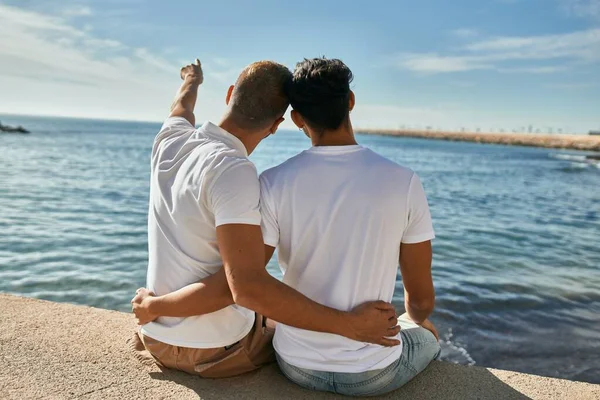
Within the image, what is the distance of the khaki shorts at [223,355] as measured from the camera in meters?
2.58

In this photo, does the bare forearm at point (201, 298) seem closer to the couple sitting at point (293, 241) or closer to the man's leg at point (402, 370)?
the couple sitting at point (293, 241)

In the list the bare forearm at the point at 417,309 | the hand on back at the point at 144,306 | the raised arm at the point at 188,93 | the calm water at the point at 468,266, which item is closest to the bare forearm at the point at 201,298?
the hand on back at the point at 144,306

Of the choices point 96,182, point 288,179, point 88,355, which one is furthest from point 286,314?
point 96,182

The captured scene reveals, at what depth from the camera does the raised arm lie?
298cm

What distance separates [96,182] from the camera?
17.8 meters

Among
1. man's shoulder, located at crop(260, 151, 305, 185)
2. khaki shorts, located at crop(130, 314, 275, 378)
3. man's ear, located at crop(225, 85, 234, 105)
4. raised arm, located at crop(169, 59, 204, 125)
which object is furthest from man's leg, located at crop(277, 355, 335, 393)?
raised arm, located at crop(169, 59, 204, 125)

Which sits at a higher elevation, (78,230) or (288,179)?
(288,179)

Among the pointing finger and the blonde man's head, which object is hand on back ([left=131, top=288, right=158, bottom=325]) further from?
the pointing finger

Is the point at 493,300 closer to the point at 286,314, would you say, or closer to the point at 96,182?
the point at 286,314

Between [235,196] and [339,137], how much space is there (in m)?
0.52

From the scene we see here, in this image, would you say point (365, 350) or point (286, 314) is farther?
point (365, 350)

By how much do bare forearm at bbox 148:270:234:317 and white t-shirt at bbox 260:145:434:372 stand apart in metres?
0.29

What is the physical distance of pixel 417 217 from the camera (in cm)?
226

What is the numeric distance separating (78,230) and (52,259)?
2.13 m
